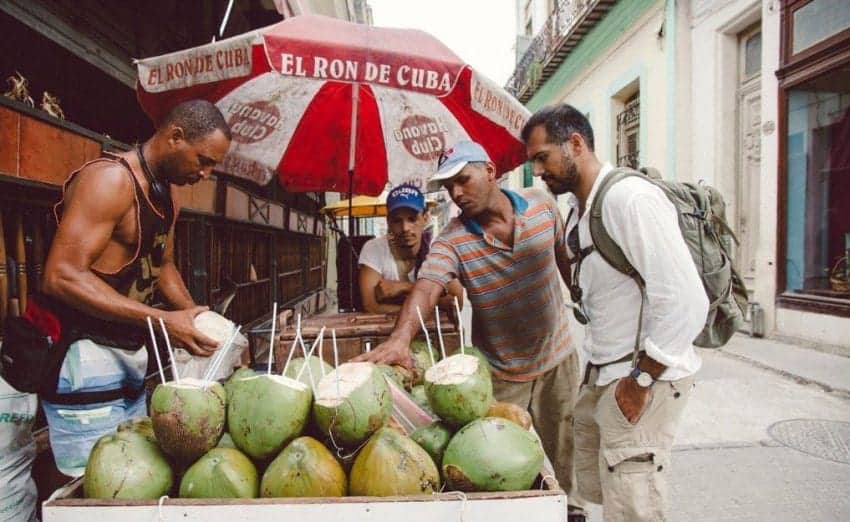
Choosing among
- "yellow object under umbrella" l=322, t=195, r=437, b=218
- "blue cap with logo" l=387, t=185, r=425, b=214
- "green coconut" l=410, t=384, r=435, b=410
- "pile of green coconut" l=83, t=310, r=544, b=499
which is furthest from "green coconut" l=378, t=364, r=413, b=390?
"yellow object under umbrella" l=322, t=195, r=437, b=218

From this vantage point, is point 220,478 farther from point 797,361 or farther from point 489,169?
point 797,361

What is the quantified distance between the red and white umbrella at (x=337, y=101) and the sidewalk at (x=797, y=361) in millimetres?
4337

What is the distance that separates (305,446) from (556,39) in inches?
633

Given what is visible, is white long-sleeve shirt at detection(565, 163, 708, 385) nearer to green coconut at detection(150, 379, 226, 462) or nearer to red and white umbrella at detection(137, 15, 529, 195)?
red and white umbrella at detection(137, 15, 529, 195)

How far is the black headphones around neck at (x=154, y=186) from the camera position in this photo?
2238 mm

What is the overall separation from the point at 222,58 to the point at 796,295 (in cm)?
810

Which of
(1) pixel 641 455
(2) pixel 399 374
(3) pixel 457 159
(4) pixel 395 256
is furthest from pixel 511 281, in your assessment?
(4) pixel 395 256

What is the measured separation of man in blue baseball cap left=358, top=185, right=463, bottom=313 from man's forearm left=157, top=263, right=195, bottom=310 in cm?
128

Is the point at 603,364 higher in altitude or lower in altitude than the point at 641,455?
higher

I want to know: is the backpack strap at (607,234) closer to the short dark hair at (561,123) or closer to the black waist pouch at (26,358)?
the short dark hair at (561,123)

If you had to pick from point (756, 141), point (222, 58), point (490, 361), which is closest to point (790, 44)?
point (756, 141)

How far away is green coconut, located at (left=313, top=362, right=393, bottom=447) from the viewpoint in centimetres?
146

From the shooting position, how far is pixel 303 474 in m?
1.33

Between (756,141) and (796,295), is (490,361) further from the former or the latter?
(756,141)
